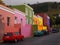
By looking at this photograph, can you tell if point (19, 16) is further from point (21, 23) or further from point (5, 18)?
point (5, 18)

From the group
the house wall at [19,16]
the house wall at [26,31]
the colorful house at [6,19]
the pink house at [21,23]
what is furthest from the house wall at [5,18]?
the house wall at [26,31]

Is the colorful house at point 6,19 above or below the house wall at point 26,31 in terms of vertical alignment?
above

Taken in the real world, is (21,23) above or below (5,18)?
below

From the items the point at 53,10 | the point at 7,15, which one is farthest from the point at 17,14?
the point at 53,10

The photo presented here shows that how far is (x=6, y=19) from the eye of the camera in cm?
4106

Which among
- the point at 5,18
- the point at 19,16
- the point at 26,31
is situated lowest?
the point at 26,31

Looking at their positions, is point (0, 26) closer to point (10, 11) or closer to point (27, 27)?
point (10, 11)

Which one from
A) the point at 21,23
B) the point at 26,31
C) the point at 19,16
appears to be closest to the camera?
the point at 21,23

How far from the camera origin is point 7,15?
1641 inches

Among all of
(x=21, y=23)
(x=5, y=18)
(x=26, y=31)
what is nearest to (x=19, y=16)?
(x=21, y=23)

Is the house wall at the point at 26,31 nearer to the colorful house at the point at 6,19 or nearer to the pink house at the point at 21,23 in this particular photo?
the pink house at the point at 21,23

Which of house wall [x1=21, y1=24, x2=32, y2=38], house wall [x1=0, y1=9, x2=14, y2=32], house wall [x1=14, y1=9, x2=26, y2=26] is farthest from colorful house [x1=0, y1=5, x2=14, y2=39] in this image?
house wall [x1=21, y1=24, x2=32, y2=38]

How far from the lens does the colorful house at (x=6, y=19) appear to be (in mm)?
37812

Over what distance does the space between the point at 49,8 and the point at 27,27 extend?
119588 millimetres
